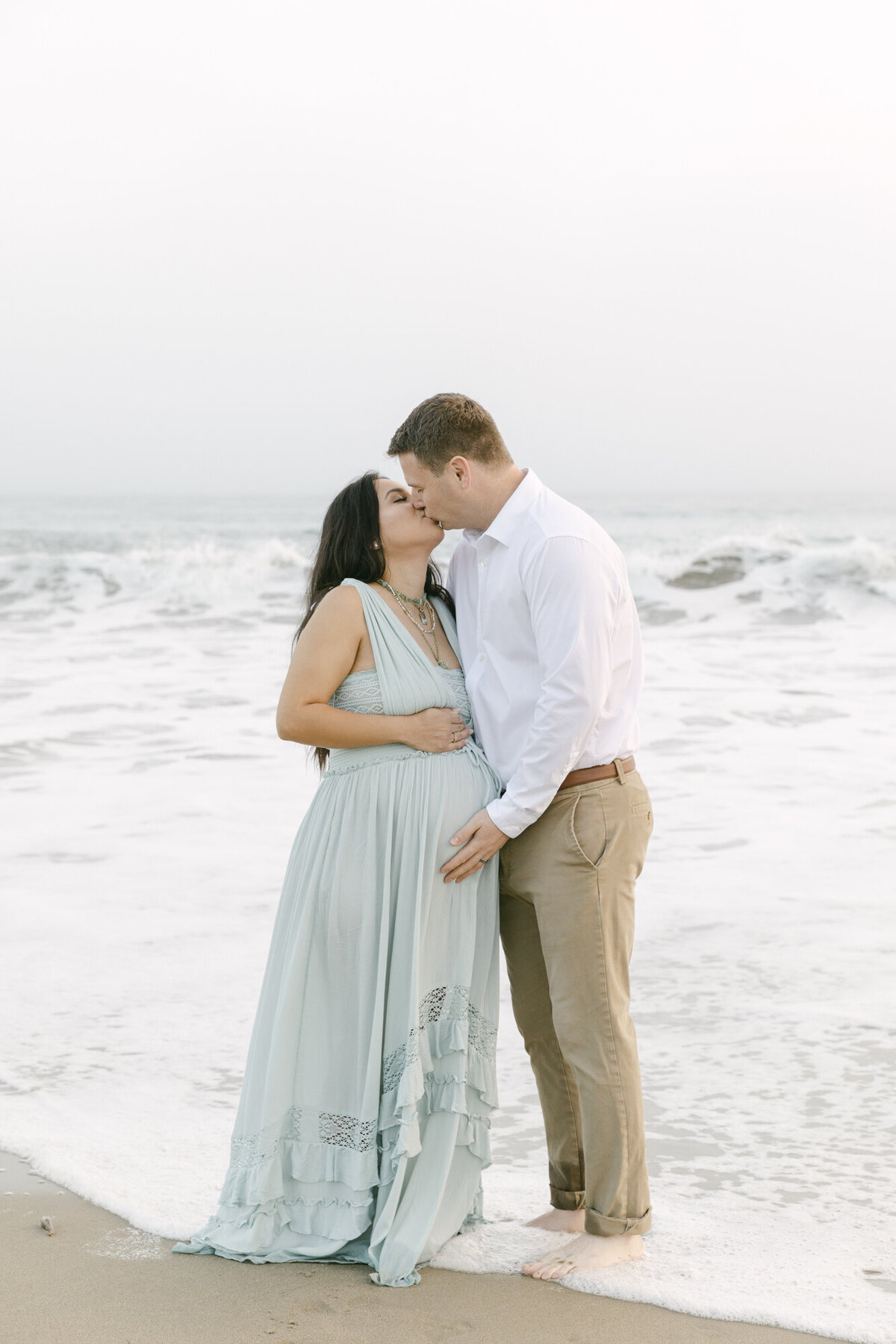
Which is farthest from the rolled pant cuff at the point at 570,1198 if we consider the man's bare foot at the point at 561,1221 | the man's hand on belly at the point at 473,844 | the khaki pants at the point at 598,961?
the man's hand on belly at the point at 473,844

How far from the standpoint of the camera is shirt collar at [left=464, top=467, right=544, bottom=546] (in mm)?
2604

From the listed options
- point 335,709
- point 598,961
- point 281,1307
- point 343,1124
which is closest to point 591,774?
point 598,961

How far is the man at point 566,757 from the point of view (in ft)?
8.13

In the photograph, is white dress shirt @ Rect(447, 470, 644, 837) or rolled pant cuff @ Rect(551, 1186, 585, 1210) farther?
rolled pant cuff @ Rect(551, 1186, 585, 1210)

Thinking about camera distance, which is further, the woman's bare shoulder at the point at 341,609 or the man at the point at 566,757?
the woman's bare shoulder at the point at 341,609

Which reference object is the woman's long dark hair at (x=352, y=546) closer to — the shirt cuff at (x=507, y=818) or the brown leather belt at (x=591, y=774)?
the shirt cuff at (x=507, y=818)

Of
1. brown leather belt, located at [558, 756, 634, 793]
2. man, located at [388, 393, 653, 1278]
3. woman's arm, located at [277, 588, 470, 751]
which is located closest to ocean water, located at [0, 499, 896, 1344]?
man, located at [388, 393, 653, 1278]

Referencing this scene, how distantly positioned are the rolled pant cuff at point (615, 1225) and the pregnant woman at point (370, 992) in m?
0.26

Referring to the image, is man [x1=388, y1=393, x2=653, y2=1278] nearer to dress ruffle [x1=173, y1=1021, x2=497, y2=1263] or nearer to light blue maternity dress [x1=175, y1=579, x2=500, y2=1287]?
light blue maternity dress [x1=175, y1=579, x2=500, y2=1287]

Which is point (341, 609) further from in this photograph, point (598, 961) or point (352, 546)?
point (598, 961)

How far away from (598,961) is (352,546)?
1.07 metres

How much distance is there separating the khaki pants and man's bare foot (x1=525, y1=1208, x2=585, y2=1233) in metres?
0.15

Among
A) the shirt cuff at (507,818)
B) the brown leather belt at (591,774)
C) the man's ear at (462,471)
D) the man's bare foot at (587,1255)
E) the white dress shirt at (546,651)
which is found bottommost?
the man's bare foot at (587,1255)

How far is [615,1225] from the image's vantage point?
8.32ft
